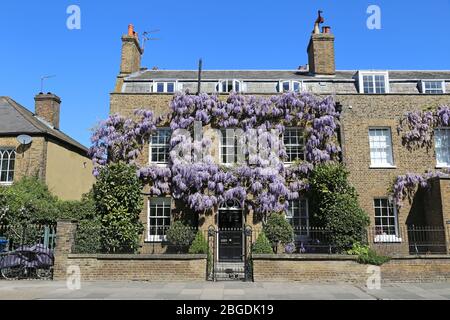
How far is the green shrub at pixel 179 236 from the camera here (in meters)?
16.5

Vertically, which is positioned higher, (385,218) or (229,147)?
(229,147)

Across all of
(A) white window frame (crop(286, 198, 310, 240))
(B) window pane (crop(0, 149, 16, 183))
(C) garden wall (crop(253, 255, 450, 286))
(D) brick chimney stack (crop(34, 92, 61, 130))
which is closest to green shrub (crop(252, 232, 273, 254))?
(C) garden wall (crop(253, 255, 450, 286))

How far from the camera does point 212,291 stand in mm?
11188

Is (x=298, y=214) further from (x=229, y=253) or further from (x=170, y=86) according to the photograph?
(x=170, y=86)

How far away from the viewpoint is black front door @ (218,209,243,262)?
57.4 ft

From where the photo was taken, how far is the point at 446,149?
754 inches

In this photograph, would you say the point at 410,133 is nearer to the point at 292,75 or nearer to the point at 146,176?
the point at 292,75

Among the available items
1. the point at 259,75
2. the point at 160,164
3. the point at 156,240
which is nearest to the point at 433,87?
the point at 259,75

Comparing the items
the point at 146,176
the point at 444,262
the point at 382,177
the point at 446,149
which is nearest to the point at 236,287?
the point at 444,262

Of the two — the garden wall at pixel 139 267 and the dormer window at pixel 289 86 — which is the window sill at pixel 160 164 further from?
the dormer window at pixel 289 86

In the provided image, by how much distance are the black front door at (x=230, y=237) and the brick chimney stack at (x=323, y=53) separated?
895 cm

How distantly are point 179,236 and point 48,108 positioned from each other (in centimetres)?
1384

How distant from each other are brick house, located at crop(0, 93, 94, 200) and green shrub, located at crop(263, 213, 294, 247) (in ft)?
38.1
